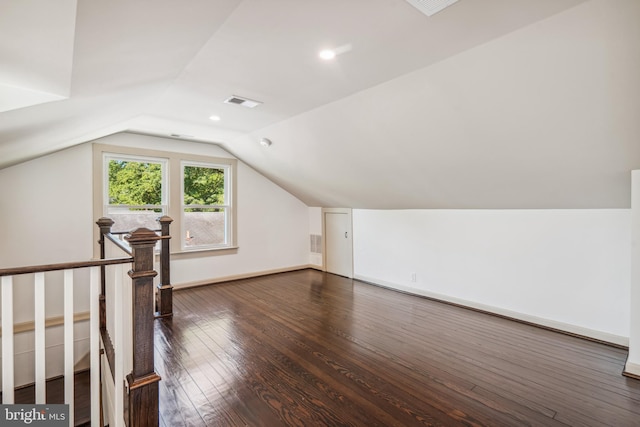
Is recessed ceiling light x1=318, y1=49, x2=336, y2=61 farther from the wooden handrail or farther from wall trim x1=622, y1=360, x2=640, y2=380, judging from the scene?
wall trim x1=622, y1=360, x2=640, y2=380

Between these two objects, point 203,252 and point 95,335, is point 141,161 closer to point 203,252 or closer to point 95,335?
point 203,252

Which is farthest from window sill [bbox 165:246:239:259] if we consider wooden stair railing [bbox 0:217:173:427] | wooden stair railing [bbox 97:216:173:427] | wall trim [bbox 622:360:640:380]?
wall trim [bbox 622:360:640:380]

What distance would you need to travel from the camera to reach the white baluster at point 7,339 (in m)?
1.62

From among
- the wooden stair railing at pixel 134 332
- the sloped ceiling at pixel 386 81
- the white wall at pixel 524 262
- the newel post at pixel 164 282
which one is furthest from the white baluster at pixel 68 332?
the white wall at pixel 524 262

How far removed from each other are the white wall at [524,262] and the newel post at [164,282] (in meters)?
3.48

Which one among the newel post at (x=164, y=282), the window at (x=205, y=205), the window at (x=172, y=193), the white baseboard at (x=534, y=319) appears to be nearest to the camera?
the white baseboard at (x=534, y=319)

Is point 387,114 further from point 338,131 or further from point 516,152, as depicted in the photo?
point 516,152

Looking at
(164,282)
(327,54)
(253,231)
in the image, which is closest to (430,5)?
(327,54)

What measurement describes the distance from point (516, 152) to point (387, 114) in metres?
1.26

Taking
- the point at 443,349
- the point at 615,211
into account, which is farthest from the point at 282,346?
the point at 615,211

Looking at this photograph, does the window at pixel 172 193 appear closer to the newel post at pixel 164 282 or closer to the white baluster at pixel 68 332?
the newel post at pixel 164 282

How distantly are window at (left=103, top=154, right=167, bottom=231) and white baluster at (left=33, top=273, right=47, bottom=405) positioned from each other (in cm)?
331

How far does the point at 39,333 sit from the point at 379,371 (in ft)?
7.89

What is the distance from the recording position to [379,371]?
8.69 feet
